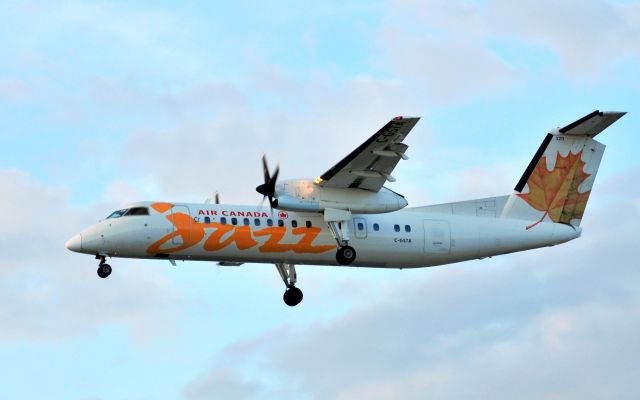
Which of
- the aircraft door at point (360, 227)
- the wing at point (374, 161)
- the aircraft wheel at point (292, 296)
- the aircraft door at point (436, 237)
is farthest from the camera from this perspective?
the aircraft wheel at point (292, 296)

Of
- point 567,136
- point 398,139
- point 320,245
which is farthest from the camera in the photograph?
point 567,136

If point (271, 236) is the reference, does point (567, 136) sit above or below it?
above

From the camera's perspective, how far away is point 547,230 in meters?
35.1

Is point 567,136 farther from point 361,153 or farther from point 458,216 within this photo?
point 361,153

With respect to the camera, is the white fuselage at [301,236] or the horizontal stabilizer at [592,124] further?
the horizontal stabilizer at [592,124]

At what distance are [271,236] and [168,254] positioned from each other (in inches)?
104

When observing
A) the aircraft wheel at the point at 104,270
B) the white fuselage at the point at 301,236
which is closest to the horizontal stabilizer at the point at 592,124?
the white fuselage at the point at 301,236

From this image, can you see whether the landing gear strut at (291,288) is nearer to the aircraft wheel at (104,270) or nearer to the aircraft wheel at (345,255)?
the aircraft wheel at (345,255)

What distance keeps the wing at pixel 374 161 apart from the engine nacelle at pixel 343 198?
0.16m

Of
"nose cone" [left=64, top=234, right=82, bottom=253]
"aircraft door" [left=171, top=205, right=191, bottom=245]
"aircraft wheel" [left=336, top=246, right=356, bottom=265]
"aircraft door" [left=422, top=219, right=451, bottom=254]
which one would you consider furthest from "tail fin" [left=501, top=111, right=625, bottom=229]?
"nose cone" [left=64, top=234, right=82, bottom=253]

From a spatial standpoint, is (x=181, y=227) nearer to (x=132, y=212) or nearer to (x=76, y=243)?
(x=132, y=212)

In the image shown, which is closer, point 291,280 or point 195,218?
point 195,218

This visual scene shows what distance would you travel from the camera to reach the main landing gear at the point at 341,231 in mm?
32750

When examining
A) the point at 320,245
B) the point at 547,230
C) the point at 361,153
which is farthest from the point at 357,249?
the point at 547,230
